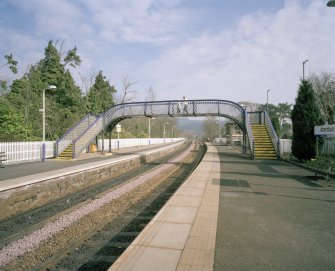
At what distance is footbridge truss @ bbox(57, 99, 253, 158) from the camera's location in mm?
26848

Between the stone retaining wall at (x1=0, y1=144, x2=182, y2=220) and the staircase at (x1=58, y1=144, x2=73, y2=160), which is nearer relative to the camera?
the stone retaining wall at (x1=0, y1=144, x2=182, y2=220)

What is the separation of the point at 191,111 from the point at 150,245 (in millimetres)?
23287

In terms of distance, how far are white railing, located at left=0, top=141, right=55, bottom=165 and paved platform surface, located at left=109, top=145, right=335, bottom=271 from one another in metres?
14.8

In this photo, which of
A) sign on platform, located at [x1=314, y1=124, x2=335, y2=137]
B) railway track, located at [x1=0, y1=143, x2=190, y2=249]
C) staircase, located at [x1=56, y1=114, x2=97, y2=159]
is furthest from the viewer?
staircase, located at [x1=56, y1=114, x2=97, y2=159]

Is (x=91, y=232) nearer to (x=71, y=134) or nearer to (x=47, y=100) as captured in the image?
(x=71, y=134)

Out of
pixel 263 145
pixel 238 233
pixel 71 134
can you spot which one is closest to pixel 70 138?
pixel 71 134

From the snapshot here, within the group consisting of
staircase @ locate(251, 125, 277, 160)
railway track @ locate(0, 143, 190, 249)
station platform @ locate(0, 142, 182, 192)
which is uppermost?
staircase @ locate(251, 125, 277, 160)

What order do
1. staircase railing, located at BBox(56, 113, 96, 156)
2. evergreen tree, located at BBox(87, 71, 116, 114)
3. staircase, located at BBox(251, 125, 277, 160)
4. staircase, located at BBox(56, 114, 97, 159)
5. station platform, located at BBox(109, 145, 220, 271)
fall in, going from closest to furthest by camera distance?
station platform, located at BBox(109, 145, 220, 271), staircase, located at BBox(251, 125, 277, 160), staircase, located at BBox(56, 114, 97, 159), staircase railing, located at BBox(56, 113, 96, 156), evergreen tree, located at BBox(87, 71, 116, 114)

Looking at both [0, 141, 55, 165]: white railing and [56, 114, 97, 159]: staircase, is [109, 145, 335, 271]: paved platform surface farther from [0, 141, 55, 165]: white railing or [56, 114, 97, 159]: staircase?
[56, 114, 97, 159]: staircase

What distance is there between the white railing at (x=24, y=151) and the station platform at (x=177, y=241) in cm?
1551

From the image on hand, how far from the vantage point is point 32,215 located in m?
9.53

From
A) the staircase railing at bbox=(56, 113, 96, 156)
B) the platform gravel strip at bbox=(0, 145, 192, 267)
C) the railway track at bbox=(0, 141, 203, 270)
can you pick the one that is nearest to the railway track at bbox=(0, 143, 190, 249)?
the railway track at bbox=(0, 141, 203, 270)

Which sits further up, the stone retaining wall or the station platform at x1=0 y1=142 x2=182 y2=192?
the station platform at x1=0 y1=142 x2=182 y2=192

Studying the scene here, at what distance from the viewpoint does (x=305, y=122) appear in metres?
20.5
